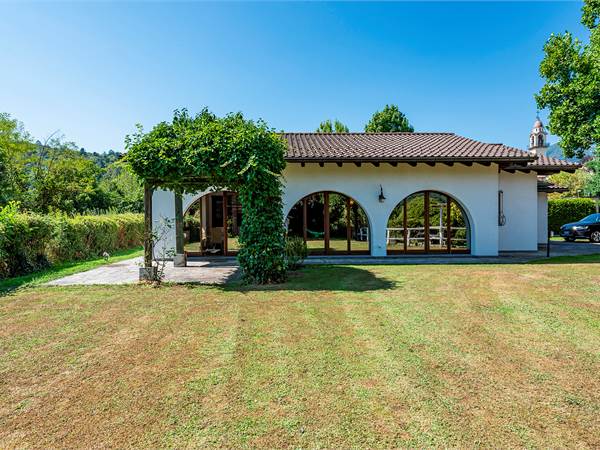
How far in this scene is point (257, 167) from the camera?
→ 8234mm

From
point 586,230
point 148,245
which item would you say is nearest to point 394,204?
point 148,245

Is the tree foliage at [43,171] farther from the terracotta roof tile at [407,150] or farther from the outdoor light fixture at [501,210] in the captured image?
the outdoor light fixture at [501,210]

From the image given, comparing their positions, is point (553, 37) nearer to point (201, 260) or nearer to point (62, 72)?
point (201, 260)

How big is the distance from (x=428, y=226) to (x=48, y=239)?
14213 millimetres

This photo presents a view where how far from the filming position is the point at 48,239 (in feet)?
38.6

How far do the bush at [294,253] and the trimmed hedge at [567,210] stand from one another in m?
24.1

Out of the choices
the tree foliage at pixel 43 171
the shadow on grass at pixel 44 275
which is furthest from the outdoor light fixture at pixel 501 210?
the tree foliage at pixel 43 171

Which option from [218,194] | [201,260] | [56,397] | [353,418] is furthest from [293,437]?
[218,194]

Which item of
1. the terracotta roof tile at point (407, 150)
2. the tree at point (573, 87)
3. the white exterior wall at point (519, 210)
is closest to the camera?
the terracotta roof tile at point (407, 150)

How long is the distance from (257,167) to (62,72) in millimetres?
10818

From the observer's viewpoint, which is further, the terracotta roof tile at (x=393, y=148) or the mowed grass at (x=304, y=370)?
the terracotta roof tile at (x=393, y=148)

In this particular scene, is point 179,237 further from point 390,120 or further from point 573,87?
point 390,120

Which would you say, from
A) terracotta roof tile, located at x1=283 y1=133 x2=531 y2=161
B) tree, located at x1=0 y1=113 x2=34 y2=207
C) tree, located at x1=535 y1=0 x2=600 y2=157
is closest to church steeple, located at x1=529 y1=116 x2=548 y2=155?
tree, located at x1=535 y1=0 x2=600 y2=157

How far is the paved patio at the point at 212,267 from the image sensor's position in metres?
9.46
